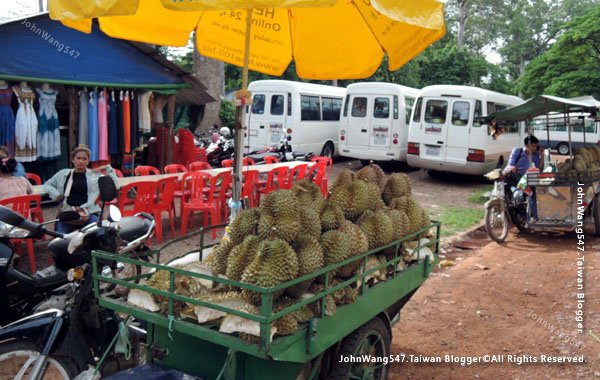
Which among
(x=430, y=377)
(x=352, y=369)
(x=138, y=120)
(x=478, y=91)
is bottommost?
(x=430, y=377)

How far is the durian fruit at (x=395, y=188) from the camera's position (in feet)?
11.8

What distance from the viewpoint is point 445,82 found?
26.0 meters

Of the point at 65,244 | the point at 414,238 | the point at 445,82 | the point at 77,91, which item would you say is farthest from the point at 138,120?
the point at 445,82

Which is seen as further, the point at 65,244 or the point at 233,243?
the point at 65,244

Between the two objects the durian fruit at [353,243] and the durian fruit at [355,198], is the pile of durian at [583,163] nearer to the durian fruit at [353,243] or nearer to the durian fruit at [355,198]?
the durian fruit at [355,198]

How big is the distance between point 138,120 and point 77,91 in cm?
120

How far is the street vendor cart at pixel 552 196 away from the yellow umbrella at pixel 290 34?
137 inches

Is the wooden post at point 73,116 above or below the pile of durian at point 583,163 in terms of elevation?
above

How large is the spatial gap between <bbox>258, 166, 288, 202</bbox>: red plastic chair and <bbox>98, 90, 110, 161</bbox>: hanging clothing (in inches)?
113

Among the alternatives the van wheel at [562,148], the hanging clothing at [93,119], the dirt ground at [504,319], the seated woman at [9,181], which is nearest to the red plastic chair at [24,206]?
the seated woman at [9,181]

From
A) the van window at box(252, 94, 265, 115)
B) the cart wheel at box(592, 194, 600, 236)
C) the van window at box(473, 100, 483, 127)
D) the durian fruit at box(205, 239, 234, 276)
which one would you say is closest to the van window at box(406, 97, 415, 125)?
the van window at box(473, 100, 483, 127)

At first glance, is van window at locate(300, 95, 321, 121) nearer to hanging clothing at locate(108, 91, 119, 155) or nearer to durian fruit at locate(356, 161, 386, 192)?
hanging clothing at locate(108, 91, 119, 155)

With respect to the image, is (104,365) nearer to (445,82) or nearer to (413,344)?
(413,344)

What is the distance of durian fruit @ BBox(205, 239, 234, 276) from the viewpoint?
2.60 meters
